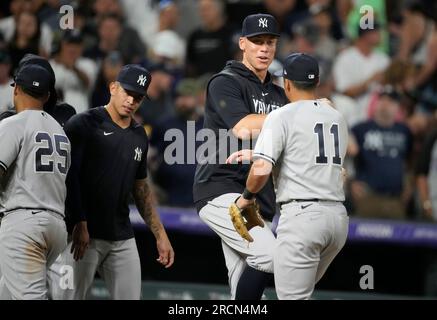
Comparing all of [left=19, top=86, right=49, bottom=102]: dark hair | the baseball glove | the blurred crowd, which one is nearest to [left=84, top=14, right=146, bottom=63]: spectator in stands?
the blurred crowd

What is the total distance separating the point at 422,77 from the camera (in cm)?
1115

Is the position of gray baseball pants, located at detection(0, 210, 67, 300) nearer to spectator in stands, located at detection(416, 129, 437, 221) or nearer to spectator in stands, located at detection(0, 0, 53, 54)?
spectator in stands, located at detection(0, 0, 53, 54)

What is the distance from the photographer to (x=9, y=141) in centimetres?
607

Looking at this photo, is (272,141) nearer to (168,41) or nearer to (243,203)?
(243,203)

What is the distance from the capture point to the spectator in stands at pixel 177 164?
9.88 m

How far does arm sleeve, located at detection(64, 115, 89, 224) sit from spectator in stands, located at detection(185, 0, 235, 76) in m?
4.05

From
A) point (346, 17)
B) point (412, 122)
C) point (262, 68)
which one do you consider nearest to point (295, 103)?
point (262, 68)

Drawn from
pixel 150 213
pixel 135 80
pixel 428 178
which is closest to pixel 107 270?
pixel 150 213

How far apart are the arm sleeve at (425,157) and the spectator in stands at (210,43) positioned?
7.15 ft

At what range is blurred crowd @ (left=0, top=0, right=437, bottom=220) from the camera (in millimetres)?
10016

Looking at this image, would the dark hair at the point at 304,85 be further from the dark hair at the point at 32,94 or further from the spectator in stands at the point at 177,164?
the spectator in stands at the point at 177,164

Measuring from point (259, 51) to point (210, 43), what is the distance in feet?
13.9

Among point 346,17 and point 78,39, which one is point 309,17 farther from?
point 78,39
